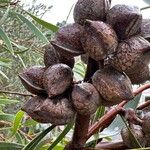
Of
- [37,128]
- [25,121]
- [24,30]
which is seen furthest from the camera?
[24,30]

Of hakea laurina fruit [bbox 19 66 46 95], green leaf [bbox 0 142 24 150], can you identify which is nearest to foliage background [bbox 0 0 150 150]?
green leaf [bbox 0 142 24 150]

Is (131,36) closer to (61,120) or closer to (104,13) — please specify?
(104,13)

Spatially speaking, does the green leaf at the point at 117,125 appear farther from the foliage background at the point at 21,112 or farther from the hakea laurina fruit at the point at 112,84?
the hakea laurina fruit at the point at 112,84

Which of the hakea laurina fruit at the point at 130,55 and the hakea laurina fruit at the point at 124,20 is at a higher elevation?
the hakea laurina fruit at the point at 124,20

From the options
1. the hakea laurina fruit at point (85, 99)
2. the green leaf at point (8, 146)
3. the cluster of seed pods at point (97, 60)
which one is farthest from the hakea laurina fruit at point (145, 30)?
the green leaf at point (8, 146)

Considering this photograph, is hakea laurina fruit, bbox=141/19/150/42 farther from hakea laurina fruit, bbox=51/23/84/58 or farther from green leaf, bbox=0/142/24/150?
green leaf, bbox=0/142/24/150

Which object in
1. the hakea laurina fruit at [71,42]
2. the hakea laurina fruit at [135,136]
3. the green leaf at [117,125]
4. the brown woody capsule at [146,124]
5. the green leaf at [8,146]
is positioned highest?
the hakea laurina fruit at [71,42]

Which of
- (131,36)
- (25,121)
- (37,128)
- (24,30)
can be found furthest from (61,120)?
(24,30)
